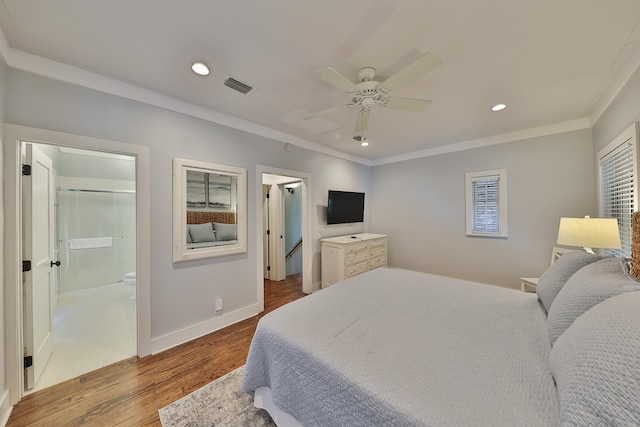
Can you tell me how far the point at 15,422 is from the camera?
1483 millimetres

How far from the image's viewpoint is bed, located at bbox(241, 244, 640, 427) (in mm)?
683

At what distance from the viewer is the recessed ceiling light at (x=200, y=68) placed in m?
1.79

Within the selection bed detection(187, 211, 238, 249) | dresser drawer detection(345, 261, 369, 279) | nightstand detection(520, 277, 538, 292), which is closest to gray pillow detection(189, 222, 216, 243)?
bed detection(187, 211, 238, 249)

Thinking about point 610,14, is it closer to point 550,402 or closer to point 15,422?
point 550,402

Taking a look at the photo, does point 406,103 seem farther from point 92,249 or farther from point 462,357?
point 92,249

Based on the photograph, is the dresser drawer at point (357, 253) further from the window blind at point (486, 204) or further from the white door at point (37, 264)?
the white door at point (37, 264)

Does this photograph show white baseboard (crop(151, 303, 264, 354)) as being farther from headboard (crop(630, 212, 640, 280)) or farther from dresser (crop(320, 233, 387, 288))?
headboard (crop(630, 212, 640, 280))

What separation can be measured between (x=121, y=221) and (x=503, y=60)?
589 cm

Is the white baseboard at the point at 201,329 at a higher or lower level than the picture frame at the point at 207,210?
lower

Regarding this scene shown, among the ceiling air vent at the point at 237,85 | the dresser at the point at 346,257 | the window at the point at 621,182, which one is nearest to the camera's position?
the window at the point at 621,182

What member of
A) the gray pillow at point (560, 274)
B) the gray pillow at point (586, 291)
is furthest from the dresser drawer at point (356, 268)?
the gray pillow at point (586, 291)

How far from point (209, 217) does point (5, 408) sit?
6.16ft

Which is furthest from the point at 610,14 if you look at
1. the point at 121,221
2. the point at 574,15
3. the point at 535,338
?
the point at 121,221

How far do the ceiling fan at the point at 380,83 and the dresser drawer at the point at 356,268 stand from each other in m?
2.31
